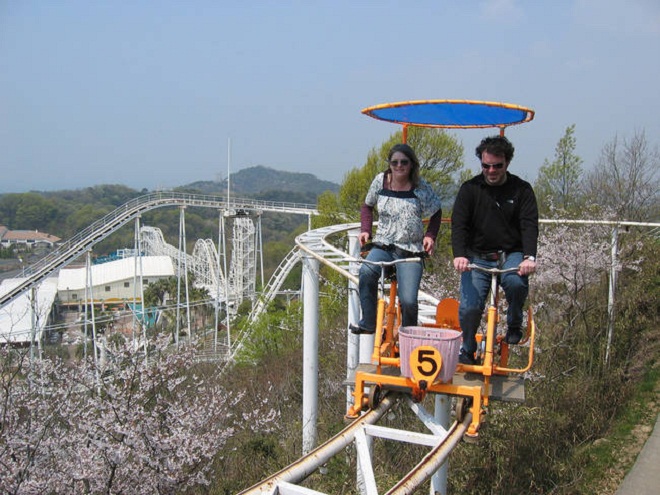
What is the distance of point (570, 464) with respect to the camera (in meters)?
6.67

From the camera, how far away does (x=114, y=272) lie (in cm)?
5103

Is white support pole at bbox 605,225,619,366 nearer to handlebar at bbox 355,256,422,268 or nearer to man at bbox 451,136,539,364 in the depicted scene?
man at bbox 451,136,539,364

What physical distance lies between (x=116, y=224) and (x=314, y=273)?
1750 cm

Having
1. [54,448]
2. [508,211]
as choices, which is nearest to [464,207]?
[508,211]

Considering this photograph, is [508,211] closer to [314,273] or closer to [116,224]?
[314,273]

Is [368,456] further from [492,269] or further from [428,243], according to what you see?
[428,243]

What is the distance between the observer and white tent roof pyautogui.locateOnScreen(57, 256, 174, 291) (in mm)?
48938

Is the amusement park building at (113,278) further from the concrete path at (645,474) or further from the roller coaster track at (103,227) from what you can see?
the concrete path at (645,474)

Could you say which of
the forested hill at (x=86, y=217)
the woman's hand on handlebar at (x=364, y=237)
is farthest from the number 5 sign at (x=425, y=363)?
the forested hill at (x=86, y=217)

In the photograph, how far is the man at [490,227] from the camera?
3.94 meters

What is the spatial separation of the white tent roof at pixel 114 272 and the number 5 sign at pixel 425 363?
4781 centimetres

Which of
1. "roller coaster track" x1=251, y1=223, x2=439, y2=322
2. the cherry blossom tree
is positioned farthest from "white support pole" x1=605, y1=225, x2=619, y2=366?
the cherry blossom tree

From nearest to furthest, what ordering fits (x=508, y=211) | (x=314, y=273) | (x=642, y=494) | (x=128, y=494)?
1. (x=508, y=211)
2. (x=642, y=494)
3. (x=128, y=494)
4. (x=314, y=273)

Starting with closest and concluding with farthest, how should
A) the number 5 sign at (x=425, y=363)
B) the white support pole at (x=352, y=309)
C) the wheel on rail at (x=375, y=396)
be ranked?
the number 5 sign at (x=425, y=363) → the wheel on rail at (x=375, y=396) → the white support pole at (x=352, y=309)
